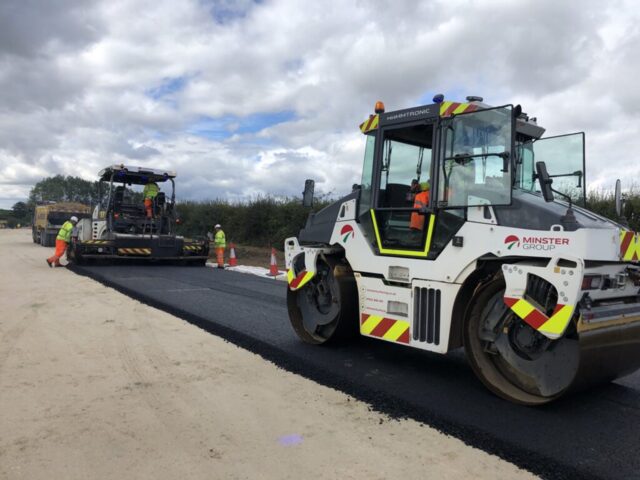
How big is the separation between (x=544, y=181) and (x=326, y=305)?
2579 mm

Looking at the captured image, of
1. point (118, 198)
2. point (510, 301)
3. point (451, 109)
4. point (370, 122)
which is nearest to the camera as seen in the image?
point (510, 301)

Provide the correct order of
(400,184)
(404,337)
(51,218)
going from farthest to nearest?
(51,218) → (400,184) → (404,337)

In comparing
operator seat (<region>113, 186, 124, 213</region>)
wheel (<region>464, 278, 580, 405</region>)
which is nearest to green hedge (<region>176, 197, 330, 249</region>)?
operator seat (<region>113, 186, 124, 213</region>)

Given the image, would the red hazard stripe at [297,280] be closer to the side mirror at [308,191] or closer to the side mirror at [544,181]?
the side mirror at [308,191]

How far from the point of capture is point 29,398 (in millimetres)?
3891

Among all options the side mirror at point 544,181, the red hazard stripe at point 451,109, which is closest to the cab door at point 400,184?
the red hazard stripe at point 451,109

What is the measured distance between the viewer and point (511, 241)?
377cm

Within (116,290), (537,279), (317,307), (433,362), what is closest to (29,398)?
(317,307)

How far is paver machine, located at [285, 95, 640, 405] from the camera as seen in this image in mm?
3523

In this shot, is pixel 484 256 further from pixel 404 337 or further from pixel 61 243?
pixel 61 243

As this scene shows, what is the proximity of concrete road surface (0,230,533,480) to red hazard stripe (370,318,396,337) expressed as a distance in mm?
411

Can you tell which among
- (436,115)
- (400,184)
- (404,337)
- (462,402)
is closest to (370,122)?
(400,184)

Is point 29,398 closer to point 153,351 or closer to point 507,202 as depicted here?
point 153,351

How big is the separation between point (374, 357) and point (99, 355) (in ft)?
8.74
